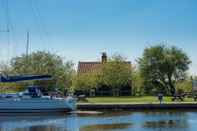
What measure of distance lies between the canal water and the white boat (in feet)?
10.4

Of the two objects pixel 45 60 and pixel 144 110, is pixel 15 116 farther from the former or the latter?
pixel 45 60

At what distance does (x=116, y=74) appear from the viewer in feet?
340

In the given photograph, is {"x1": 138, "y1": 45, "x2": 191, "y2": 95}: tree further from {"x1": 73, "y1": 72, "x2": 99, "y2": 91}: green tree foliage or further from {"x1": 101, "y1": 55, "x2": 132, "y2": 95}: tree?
{"x1": 73, "y1": 72, "x2": 99, "y2": 91}: green tree foliage

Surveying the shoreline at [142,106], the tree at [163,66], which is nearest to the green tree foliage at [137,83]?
the tree at [163,66]

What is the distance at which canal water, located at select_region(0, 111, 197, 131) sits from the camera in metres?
44.8

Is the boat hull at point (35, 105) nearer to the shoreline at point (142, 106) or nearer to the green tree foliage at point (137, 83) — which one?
the shoreline at point (142, 106)

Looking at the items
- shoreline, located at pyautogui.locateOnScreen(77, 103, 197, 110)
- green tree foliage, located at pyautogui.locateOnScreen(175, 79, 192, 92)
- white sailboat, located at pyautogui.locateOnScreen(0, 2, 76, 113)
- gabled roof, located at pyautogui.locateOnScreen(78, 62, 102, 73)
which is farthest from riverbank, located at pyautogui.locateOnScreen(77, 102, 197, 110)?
green tree foliage, located at pyautogui.locateOnScreen(175, 79, 192, 92)

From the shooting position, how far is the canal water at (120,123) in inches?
1763

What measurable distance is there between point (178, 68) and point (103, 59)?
16.2 meters

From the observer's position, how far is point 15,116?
62.2 meters

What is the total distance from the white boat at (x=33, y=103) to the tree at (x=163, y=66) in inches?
1972

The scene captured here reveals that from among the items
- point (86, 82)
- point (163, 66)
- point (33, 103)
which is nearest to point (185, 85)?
point (163, 66)

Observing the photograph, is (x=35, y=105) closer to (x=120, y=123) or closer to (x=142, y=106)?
(x=142, y=106)

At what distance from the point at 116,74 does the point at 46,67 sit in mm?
13803
